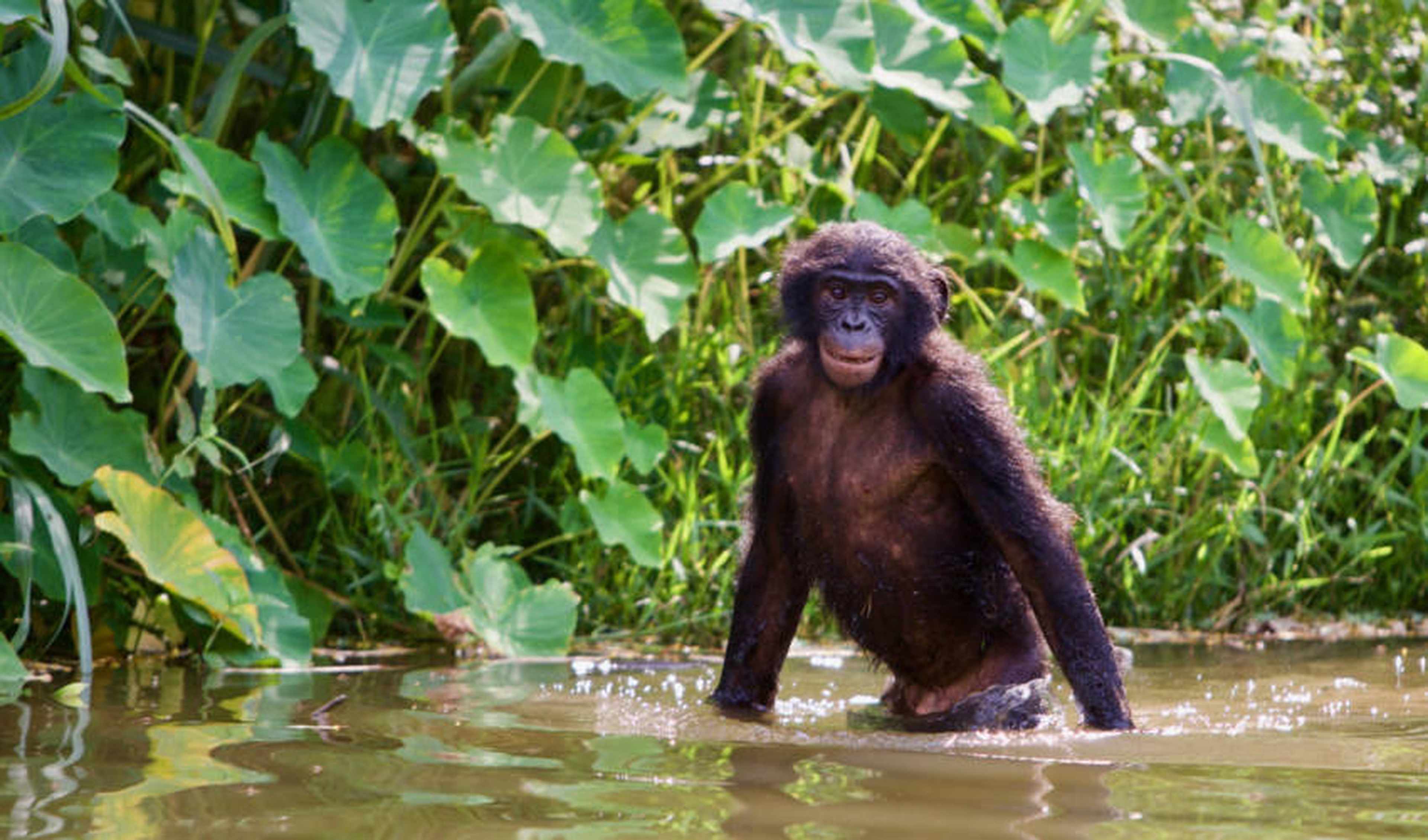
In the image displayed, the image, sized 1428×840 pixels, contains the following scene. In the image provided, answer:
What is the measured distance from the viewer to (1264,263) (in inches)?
267

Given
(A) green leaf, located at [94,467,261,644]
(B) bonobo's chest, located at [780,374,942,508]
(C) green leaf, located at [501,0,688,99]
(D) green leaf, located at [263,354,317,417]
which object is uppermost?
(C) green leaf, located at [501,0,688,99]

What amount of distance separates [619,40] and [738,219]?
2.79ft

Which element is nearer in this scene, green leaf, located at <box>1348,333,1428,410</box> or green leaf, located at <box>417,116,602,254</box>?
green leaf, located at <box>417,116,602,254</box>

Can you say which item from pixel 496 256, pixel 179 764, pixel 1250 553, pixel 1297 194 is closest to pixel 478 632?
pixel 496 256

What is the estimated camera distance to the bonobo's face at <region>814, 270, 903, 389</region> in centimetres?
459

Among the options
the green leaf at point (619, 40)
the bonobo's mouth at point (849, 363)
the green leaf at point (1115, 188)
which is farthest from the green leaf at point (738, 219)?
the bonobo's mouth at point (849, 363)

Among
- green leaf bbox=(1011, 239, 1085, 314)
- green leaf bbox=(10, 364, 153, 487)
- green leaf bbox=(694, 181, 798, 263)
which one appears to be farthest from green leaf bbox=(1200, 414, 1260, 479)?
green leaf bbox=(10, 364, 153, 487)

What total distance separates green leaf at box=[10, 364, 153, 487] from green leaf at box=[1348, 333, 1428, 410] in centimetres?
393

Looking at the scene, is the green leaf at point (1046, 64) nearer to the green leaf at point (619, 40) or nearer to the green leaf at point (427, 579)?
the green leaf at point (619, 40)

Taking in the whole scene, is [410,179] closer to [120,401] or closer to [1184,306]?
[120,401]

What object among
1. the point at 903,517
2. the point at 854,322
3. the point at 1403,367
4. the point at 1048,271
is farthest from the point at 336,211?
the point at 1403,367

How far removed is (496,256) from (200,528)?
1.44 metres

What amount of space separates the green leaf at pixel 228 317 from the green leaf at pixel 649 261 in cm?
117

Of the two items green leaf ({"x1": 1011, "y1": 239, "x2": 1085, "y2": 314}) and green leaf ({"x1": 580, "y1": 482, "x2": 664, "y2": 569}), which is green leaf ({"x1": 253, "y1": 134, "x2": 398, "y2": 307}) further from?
green leaf ({"x1": 1011, "y1": 239, "x2": 1085, "y2": 314})
